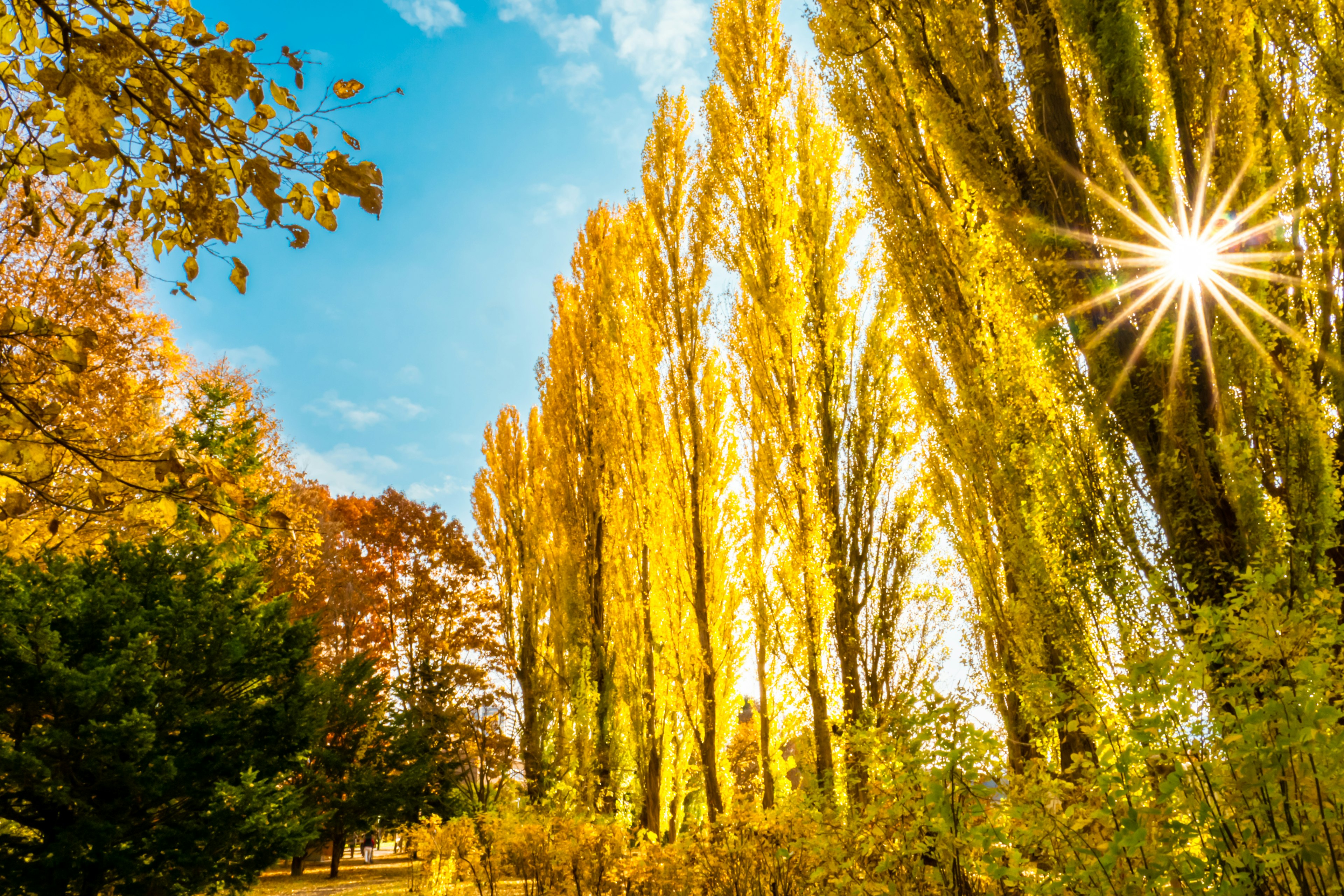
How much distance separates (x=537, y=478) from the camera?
49.5 feet

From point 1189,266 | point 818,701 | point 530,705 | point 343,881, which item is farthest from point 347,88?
point 343,881

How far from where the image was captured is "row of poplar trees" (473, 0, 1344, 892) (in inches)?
90.2

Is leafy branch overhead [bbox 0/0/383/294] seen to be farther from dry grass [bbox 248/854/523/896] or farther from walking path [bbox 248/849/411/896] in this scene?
walking path [bbox 248/849/411/896]

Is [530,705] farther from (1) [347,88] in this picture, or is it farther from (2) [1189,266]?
(1) [347,88]

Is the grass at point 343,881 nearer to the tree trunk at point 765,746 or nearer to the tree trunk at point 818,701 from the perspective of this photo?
the tree trunk at point 765,746

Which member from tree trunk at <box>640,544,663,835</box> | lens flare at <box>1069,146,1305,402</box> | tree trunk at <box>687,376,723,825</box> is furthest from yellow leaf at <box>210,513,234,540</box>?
tree trunk at <box>640,544,663,835</box>

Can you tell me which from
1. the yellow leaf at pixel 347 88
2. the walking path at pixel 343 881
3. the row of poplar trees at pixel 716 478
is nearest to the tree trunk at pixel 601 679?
the row of poplar trees at pixel 716 478

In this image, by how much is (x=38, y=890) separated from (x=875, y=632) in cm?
900

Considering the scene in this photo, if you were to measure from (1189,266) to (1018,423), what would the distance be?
1209 millimetres

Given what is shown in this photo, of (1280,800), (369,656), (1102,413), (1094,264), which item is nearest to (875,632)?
(1102,413)

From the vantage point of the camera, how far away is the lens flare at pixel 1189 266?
11.0ft

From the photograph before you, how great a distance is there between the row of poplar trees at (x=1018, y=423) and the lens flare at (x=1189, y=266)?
34 millimetres

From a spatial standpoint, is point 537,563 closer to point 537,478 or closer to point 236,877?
point 537,478

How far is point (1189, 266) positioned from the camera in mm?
3410
